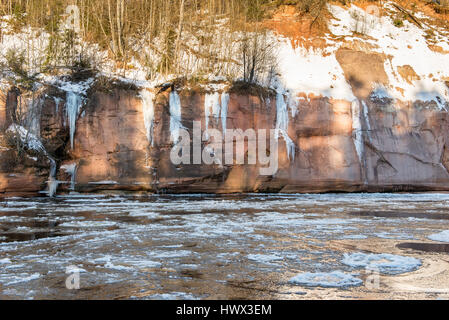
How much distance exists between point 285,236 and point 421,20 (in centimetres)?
2155

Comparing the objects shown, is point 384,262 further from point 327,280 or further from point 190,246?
point 190,246

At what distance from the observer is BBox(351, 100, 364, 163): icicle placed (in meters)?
18.7

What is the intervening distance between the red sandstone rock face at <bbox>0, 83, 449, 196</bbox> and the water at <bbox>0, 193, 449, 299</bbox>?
427 cm

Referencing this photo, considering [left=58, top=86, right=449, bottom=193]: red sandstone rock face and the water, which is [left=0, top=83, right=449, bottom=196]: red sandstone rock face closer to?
[left=58, top=86, right=449, bottom=193]: red sandstone rock face

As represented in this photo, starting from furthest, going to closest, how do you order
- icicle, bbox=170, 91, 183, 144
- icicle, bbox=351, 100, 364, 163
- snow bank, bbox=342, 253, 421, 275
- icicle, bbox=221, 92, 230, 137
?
icicle, bbox=351, 100, 364, 163, icicle, bbox=221, 92, 230, 137, icicle, bbox=170, 91, 183, 144, snow bank, bbox=342, 253, 421, 275

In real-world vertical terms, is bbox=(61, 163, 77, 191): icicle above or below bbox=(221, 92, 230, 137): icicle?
below

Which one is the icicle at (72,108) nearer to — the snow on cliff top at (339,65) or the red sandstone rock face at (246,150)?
the red sandstone rock face at (246,150)

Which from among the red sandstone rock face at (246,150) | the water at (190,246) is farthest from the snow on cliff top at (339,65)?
the water at (190,246)

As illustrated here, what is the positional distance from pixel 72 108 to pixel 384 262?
14.3 m

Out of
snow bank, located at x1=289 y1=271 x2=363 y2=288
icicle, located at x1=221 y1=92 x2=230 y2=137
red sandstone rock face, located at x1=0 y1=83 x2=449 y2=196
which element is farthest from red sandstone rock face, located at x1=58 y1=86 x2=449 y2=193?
snow bank, located at x1=289 y1=271 x2=363 y2=288

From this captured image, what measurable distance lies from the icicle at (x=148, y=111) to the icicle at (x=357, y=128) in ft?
27.9
